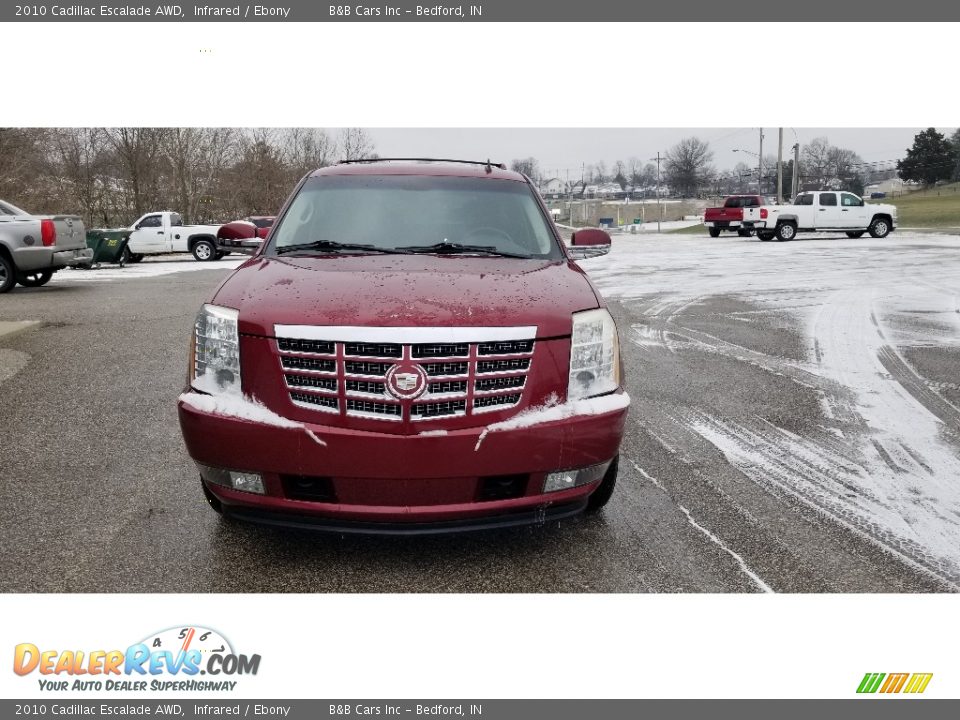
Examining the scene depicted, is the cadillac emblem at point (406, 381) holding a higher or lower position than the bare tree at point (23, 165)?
lower

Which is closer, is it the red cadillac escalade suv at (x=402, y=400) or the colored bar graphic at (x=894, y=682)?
the colored bar graphic at (x=894, y=682)

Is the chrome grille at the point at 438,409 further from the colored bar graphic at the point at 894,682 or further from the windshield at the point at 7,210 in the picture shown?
the windshield at the point at 7,210

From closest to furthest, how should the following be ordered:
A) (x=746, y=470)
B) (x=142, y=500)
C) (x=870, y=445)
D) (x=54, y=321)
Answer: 1. (x=142, y=500)
2. (x=746, y=470)
3. (x=870, y=445)
4. (x=54, y=321)

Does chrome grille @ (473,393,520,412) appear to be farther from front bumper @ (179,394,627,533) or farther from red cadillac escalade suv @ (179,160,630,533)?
front bumper @ (179,394,627,533)

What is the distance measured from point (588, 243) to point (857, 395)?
2.84 meters

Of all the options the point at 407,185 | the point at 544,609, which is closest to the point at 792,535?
the point at 544,609

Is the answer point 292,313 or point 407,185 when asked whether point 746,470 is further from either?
point 292,313

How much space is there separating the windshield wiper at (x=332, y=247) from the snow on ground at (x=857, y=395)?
2372 millimetres

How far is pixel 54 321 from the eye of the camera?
37.2ft

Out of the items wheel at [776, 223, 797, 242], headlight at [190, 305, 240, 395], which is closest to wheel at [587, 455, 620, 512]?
headlight at [190, 305, 240, 395]

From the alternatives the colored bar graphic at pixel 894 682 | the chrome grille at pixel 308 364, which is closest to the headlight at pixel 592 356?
the chrome grille at pixel 308 364

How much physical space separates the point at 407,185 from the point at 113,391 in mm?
3587

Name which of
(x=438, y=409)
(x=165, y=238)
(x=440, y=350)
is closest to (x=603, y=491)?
(x=438, y=409)

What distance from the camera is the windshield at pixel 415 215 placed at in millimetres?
4516
